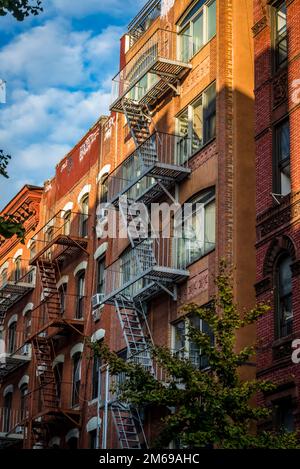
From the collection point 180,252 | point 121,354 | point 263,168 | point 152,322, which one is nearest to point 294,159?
point 263,168

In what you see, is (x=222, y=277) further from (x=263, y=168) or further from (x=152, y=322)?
(x=152, y=322)

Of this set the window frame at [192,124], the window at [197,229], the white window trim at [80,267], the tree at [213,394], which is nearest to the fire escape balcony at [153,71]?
the window frame at [192,124]

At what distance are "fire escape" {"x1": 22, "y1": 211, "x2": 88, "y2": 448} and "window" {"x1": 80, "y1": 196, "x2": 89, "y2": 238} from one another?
0.26m


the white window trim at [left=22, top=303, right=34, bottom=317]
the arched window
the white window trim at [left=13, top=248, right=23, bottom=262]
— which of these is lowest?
the white window trim at [left=22, top=303, right=34, bottom=317]

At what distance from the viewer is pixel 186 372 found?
23.7 metres

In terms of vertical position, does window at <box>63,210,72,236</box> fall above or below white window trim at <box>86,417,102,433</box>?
above

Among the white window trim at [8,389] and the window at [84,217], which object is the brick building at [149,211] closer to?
the window at [84,217]

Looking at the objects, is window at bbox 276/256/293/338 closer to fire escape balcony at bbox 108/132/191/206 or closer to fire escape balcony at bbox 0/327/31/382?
fire escape balcony at bbox 108/132/191/206

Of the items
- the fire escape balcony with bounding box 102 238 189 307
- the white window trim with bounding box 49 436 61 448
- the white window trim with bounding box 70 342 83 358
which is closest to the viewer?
the fire escape balcony with bounding box 102 238 189 307

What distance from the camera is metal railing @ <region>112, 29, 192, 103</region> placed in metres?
37.0

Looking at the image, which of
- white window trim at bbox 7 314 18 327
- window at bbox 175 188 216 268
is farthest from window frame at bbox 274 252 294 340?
white window trim at bbox 7 314 18 327

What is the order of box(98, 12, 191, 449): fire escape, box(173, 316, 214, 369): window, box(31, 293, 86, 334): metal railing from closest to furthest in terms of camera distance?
box(173, 316, 214, 369): window, box(98, 12, 191, 449): fire escape, box(31, 293, 86, 334): metal railing

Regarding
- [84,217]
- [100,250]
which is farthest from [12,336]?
[100,250]

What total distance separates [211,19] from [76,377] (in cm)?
1484
